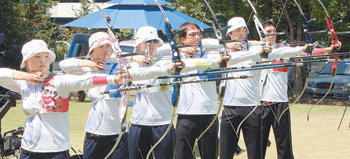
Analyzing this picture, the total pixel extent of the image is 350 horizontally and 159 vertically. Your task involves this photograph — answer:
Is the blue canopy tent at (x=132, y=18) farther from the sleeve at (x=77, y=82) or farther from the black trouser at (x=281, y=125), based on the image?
the sleeve at (x=77, y=82)

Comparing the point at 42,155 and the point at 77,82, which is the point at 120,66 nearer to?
the point at 77,82

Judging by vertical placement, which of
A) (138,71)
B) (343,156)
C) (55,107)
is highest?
(138,71)

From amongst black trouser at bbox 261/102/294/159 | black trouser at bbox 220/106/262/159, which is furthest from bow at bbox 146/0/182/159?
black trouser at bbox 261/102/294/159

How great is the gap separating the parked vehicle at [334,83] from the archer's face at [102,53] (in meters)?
12.3

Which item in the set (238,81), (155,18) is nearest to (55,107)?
(238,81)

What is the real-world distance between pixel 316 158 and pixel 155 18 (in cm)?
418

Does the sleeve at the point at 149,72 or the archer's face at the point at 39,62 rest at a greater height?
the archer's face at the point at 39,62

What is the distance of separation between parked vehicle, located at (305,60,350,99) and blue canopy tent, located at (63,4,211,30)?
24.4 ft

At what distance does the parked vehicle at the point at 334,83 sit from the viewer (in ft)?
49.0

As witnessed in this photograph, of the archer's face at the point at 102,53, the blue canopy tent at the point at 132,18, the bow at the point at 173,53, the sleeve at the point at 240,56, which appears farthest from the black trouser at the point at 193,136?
the blue canopy tent at the point at 132,18

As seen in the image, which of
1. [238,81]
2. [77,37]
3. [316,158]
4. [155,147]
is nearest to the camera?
[155,147]

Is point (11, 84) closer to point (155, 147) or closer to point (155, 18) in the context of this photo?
point (155, 147)

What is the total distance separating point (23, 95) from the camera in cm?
372

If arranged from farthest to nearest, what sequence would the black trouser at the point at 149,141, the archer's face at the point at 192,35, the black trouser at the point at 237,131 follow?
the black trouser at the point at 237,131 < the archer's face at the point at 192,35 < the black trouser at the point at 149,141
